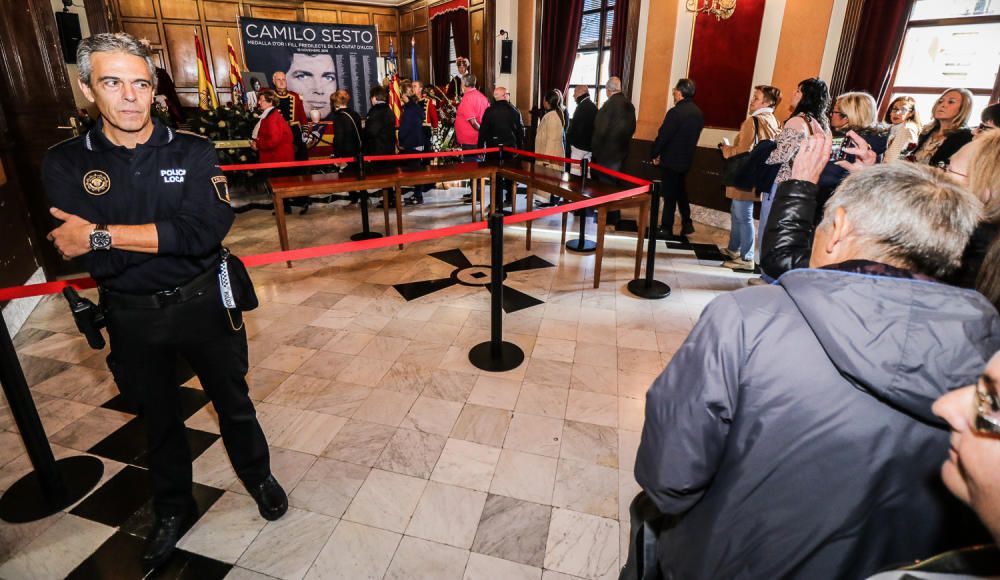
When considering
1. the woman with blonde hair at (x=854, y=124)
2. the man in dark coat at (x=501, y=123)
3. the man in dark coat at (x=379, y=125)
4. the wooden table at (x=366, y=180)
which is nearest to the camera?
the woman with blonde hair at (x=854, y=124)

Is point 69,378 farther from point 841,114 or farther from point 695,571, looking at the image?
point 841,114

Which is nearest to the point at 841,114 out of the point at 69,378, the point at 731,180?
the point at 731,180

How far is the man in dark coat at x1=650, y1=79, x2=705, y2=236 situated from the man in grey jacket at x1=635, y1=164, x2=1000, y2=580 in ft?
14.7

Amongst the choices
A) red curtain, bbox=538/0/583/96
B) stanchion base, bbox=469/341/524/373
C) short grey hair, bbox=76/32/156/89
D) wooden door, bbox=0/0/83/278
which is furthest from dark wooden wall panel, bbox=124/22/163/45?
short grey hair, bbox=76/32/156/89

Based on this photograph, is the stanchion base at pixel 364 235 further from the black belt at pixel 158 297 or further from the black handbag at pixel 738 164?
the black belt at pixel 158 297

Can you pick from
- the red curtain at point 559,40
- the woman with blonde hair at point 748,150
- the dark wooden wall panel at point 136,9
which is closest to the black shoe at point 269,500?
the woman with blonde hair at point 748,150

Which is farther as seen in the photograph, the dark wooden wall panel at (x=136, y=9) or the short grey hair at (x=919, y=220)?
the dark wooden wall panel at (x=136, y=9)

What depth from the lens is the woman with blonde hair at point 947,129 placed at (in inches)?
117

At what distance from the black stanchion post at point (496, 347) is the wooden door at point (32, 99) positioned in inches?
146

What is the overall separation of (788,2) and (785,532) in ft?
19.2

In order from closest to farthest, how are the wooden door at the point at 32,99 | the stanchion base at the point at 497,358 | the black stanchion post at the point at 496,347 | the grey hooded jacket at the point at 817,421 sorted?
1. the grey hooded jacket at the point at 817,421
2. the black stanchion post at the point at 496,347
3. the stanchion base at the point at 497,358
4. the wooden door at the point at 32,99

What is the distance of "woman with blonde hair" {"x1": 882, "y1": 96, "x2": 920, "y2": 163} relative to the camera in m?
3.97

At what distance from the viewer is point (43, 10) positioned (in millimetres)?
3871

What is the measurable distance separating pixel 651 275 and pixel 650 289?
12 cm
